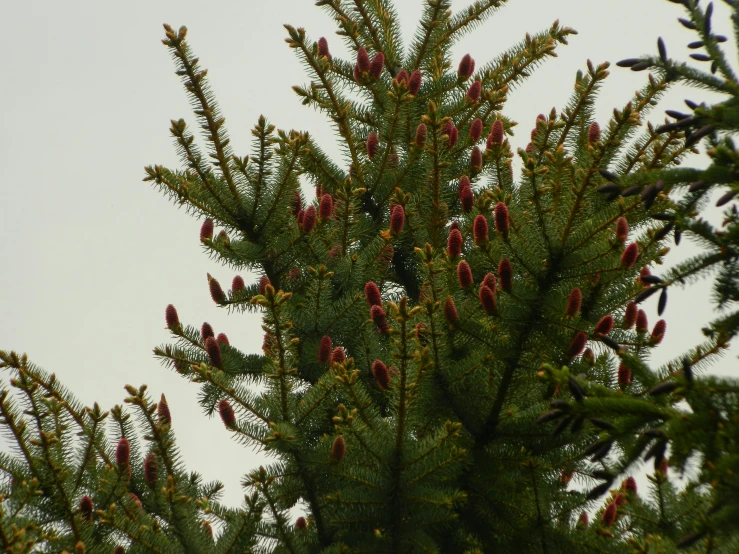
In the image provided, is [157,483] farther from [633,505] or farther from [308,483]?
[633,505]

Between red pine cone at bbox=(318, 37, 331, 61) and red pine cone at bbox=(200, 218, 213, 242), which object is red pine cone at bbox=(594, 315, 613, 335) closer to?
red pine cone at bbox=(200, 218, 213, 242)

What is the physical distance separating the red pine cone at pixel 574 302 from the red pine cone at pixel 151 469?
6.97 feet

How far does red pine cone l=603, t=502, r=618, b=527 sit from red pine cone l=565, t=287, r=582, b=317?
1.07m

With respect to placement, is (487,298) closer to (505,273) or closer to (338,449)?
Result: (505,273)

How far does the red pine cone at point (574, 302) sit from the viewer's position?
140 inches

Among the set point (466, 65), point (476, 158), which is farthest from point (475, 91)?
point (476, 158)

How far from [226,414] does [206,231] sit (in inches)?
51.5

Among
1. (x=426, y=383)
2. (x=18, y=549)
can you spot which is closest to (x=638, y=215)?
(x=426, y=383)

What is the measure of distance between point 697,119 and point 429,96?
4094mm

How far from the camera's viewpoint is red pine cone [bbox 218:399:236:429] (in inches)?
151

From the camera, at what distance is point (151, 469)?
13.2ft

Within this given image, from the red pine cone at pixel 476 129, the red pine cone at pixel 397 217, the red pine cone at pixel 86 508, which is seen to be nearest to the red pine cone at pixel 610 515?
the red pine cone at pixel 397 217

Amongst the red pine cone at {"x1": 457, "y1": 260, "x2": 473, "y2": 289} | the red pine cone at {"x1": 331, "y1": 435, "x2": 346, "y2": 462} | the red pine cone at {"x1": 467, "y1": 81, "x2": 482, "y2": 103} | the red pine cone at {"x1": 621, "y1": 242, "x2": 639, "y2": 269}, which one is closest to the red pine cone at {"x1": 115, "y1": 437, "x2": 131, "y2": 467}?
the red pine cone at {"x1": 331, "y1": 435, "x2": 346, "y2": 462}

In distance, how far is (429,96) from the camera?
6500 millimetres
